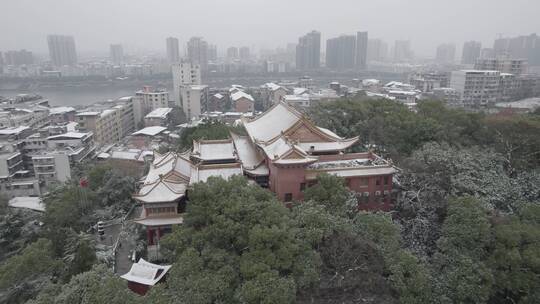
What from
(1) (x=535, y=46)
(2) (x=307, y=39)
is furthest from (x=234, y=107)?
(1) (x=535, y=46)

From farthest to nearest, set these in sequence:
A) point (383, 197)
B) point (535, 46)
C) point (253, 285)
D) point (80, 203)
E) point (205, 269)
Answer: point (535, 46) < point (80, 203) < point (383, 197) < point (205, 269) < point (253, 285)

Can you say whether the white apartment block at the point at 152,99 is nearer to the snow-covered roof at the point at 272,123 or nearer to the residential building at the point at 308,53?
the snow-covered roof at the point at 272,123

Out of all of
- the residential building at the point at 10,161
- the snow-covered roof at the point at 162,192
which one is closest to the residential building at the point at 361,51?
the residential building at the point at 10,161

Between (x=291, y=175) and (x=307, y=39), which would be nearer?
(x=291, y=175)

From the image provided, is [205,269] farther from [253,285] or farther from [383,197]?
[383,197]

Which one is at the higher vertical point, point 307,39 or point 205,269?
point 307,39

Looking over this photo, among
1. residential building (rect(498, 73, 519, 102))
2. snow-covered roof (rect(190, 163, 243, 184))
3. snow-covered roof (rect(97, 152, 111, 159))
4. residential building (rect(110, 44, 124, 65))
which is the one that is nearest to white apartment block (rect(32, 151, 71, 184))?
snow-covered roof (rect(97, 152, 111, 159))

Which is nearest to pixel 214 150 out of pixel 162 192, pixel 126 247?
pixel 162 192
